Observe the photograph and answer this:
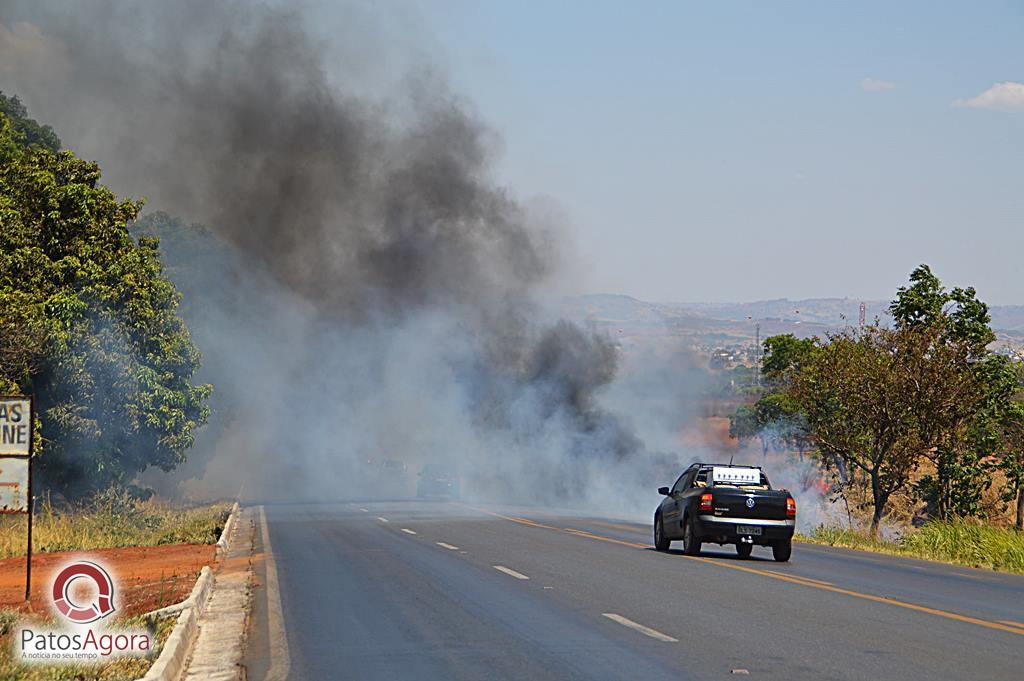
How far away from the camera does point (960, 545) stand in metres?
24.4

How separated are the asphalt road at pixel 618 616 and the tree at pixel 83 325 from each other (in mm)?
9812

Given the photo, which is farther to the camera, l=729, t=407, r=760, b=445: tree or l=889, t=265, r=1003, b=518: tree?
l=729, t=407, r=760, b=445: tree

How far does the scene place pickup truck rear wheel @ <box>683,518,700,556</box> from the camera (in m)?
21.4

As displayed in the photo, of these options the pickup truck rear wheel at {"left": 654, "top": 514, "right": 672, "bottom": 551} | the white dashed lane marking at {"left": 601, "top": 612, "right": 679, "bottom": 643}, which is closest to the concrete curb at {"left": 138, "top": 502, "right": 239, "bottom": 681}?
the white dashed lane marking at {"left": 601, "top": 612, "right": 679, "bottom": 643}

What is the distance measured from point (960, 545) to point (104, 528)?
1896 cm

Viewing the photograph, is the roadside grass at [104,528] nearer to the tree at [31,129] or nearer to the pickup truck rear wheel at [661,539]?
the pickup truck rear wheel at [661,539]

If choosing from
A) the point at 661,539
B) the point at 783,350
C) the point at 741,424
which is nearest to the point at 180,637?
the point at 661,539

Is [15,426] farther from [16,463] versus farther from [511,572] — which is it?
[511,572]

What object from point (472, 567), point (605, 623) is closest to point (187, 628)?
point (605, 623)

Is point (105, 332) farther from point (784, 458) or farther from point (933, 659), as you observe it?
point (784, 458)

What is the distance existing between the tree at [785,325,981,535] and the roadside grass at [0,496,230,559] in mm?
16782

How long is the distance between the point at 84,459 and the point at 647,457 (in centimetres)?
3594

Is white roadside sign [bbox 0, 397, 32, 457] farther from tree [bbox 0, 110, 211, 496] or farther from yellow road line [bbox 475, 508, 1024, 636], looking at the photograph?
tree [bbox 0, 110, 211, 496]

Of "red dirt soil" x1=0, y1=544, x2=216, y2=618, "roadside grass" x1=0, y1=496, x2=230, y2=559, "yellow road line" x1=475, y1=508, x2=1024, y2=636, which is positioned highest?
"roadside grass" x1=0, y1=496, x2=230, y2=559
